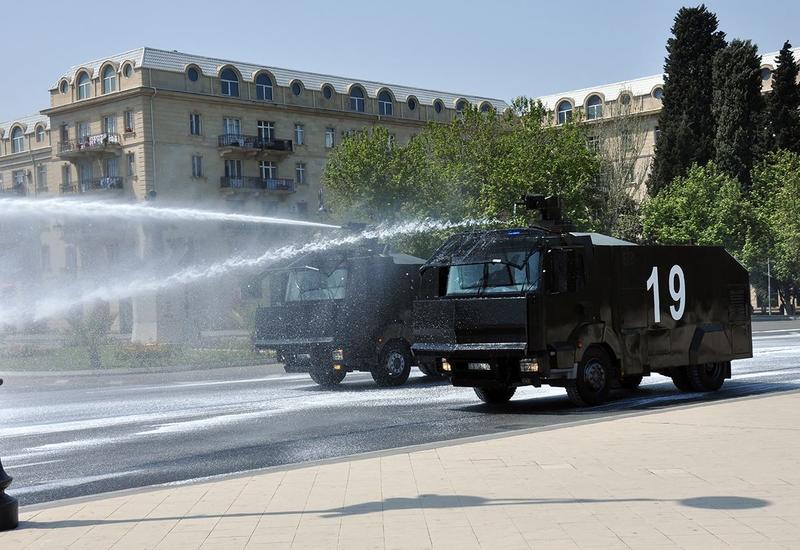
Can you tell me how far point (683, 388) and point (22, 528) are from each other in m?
Answer: 12.6

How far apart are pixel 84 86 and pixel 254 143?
11436 millimetres

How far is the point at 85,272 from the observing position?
6000cm

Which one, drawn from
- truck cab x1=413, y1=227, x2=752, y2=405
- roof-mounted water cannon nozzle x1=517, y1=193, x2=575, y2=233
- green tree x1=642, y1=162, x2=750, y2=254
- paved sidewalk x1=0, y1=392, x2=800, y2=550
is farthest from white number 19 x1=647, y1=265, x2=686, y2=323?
green tree x1=642, y1=162, x2=750, y2=254

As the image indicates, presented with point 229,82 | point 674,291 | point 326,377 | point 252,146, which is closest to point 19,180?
point 229,82

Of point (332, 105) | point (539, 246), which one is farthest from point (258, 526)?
point (332, 105)

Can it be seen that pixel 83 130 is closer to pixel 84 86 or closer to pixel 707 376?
pixel 84 86

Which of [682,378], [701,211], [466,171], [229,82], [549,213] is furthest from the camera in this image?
[229,82]

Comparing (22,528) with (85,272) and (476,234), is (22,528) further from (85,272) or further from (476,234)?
(85,272)

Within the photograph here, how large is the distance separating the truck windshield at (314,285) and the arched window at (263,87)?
4869 cm

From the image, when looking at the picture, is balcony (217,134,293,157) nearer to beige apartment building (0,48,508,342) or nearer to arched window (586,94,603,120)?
beige apartment building (0,48,508,342)

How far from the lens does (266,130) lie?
2697 inches

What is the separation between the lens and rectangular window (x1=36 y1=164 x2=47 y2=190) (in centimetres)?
7488

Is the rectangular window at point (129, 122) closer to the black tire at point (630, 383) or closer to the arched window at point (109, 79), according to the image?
the arched window at point (109, 79)

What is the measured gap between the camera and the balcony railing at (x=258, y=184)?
217ft
